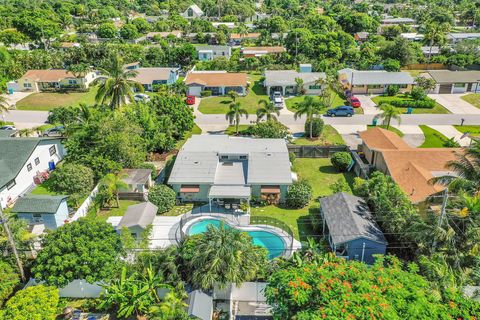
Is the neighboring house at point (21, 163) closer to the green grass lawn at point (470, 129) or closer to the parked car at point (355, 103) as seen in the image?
the parked car at point (355, 103)

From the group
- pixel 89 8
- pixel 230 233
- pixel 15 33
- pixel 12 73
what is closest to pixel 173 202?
pixel 230 233

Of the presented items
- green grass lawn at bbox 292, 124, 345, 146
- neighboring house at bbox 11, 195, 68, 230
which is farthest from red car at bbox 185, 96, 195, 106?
neighboring house at bbox 11, 195, 68, 230

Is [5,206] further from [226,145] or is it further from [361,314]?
[361,314]

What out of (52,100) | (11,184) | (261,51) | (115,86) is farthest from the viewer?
(261,51)

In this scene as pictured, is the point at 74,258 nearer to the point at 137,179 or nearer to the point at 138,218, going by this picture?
the point at 138,218

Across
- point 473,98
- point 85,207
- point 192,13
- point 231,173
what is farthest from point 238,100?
point 192,13

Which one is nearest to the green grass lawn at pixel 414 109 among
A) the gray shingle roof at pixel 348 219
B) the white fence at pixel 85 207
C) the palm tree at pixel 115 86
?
the gray shingle roof at pixel 348 219
